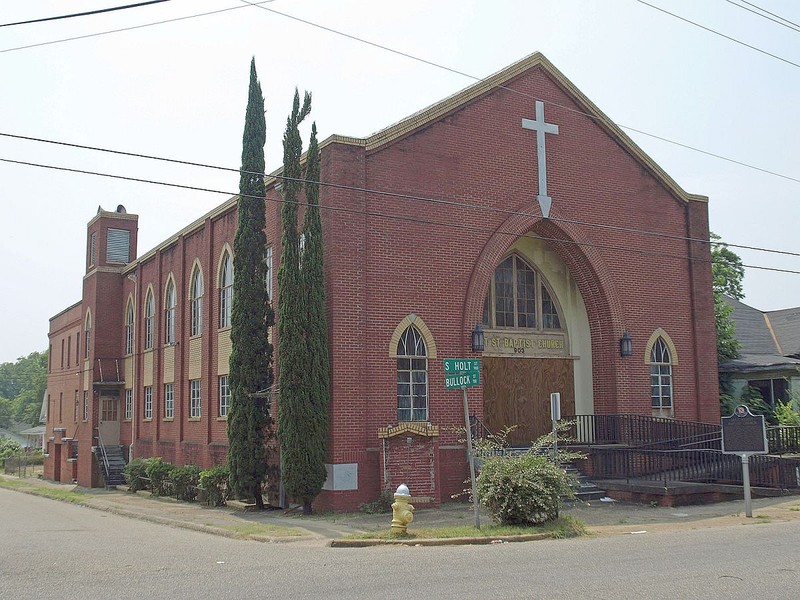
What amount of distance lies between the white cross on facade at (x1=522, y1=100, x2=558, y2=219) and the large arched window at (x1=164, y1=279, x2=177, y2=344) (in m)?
14.4

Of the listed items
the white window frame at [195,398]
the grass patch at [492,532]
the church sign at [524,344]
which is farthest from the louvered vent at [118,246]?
the grass patch at [492,532]

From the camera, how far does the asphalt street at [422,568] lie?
30.3 ft

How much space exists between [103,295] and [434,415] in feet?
70.4

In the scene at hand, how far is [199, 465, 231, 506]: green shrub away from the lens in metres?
22.0

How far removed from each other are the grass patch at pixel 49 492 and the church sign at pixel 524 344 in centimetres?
1340

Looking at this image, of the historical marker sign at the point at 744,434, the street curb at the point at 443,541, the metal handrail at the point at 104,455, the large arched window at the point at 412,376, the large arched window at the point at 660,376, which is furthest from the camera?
the metal handrail at the point at 104,455

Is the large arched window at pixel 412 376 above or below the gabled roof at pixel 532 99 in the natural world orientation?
below

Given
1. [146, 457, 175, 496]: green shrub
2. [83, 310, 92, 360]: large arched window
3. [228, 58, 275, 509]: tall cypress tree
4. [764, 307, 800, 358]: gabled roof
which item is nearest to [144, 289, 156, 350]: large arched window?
[83, 310, 92, 360]: large arched window

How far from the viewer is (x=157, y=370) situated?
31797 mm

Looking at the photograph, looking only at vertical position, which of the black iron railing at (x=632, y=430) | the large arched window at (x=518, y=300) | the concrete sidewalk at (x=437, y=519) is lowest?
the concrete sidewalk at (x=437, y=519)

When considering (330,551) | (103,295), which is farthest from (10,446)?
(330,551)

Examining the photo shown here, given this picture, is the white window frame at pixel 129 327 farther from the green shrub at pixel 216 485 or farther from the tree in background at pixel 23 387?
the tree in background at pixel 23 387

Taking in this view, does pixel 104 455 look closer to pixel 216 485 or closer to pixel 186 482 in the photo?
pixel 186 482

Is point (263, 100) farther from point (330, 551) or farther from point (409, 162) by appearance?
point (330, 551)
